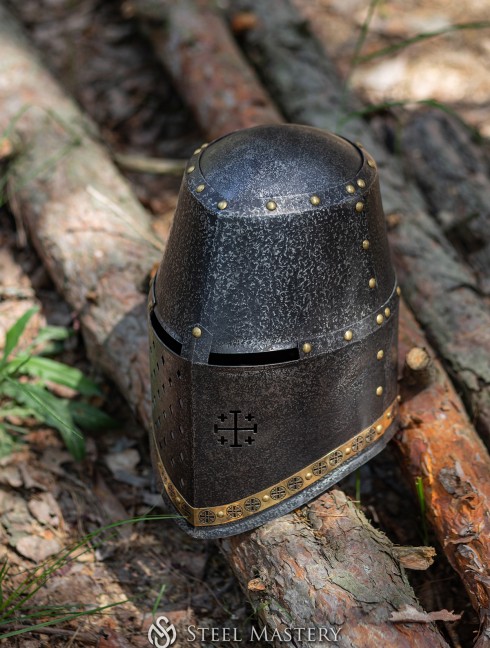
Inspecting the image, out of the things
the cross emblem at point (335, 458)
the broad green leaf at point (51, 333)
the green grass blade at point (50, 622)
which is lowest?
the broad green leaf at point (51, 333)

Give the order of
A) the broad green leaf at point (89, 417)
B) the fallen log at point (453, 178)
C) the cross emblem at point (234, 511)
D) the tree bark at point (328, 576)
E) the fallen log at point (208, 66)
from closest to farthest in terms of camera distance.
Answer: the tree bark at point (328, 576)
the cross emblem at point (234, 511)
the broad green leaf at point (89, 417)
the fallen log at point (453, 178)
the fallen log at point (208, 66)

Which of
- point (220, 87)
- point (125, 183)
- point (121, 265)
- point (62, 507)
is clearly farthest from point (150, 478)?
point (220, 87)

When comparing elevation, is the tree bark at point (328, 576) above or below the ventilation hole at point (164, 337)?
below

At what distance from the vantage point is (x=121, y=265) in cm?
310

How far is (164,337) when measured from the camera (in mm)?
2252

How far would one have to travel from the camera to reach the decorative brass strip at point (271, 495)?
2.26 m

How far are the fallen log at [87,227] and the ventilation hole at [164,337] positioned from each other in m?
0.52

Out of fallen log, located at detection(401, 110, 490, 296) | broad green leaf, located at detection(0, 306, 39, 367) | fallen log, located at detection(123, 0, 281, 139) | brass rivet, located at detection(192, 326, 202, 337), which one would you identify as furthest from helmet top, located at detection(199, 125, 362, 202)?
fallen log, located at detection(123, 0, 281, 139)

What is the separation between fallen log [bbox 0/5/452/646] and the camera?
2.87 metres

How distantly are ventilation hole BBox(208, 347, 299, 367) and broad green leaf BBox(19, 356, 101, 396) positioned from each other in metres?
1.05

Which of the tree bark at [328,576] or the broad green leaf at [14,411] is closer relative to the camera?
the tree bark at [328,576]

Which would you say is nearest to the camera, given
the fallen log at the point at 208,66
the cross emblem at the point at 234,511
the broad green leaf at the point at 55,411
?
the cross emblem at the point at 234,511

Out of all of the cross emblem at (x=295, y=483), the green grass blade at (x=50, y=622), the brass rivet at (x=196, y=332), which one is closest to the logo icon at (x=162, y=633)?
the green grass blade at (x=50, y=622)

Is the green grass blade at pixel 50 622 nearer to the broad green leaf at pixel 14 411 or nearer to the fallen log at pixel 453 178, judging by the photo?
the broad green leaf at pixel 14 411
